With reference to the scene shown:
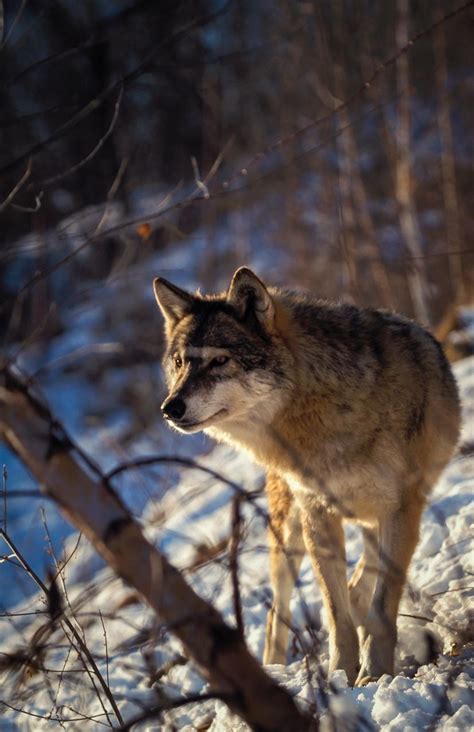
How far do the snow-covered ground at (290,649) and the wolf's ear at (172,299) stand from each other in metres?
1.15

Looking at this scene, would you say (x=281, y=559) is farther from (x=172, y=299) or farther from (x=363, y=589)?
(x=172, y=299)

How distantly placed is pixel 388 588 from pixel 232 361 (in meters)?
1.57

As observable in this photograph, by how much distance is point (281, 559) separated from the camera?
489 centimetres

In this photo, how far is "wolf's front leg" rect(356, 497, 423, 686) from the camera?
3.93m

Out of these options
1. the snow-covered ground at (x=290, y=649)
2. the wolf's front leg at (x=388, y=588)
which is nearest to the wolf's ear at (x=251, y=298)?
the snow-covered ground at (x=290, y=649)

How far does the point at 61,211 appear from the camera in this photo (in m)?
17.0

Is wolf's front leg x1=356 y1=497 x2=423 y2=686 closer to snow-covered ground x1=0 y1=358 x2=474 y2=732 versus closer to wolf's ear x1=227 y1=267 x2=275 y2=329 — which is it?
snow-covered ground x1=0 y1=358 x2=474 y2=732

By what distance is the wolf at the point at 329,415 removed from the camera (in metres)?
4.11

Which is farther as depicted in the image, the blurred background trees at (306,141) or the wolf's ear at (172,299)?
the blurred background trees at (306,141)

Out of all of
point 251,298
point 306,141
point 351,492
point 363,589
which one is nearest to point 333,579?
point 351,492

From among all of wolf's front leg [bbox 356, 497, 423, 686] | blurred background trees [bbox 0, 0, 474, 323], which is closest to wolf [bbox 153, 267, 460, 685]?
wolf's front leg [bbox 356, 497, 423, 686]

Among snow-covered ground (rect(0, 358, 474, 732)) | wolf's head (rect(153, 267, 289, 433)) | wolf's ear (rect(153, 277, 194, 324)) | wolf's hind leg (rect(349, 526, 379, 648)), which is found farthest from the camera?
wolf's hind leg (rect(349, 526, 379, 648))

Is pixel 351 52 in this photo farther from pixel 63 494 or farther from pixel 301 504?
pixel 63 494

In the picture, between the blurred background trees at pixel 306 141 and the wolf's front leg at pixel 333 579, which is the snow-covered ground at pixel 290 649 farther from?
the blurred background trees at pixel 306 141
